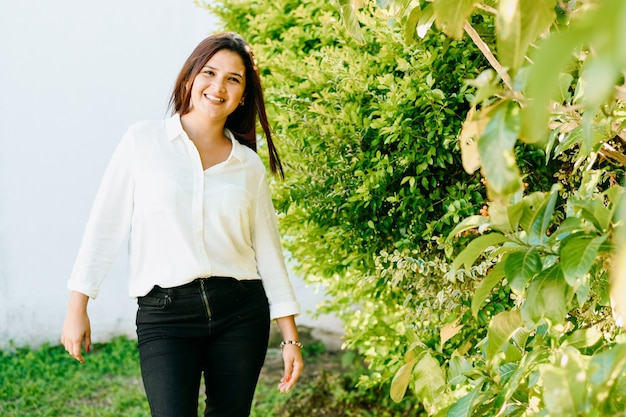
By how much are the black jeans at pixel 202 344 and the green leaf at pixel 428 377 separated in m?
0.65

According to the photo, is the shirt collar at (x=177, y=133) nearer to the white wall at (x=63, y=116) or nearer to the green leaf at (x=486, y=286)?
the green leaf at (x=486, y=286)

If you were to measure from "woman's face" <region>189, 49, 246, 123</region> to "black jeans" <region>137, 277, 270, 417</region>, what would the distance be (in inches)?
22.9

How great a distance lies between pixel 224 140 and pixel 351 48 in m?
0.83

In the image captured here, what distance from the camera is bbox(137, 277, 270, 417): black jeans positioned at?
2.26m

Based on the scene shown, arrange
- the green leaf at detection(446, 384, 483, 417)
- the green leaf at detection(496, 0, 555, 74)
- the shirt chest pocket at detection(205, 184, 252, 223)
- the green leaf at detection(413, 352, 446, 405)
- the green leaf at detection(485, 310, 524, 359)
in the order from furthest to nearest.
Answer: the shirt chest pocket at detection(205, 184, 252, 223) → the green leaf at detection(413, 352, 446, 405) → the green leaf at detection(485, 310, 524, 359) → the green leaf at detection(446, 384, 483, 417) → the green leaf at detection(496, 0, 555, 74)

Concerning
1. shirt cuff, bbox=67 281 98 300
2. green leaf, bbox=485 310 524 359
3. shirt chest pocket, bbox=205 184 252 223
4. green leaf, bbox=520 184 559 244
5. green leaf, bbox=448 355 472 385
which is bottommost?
green leaf, bbox=448 355 472 385

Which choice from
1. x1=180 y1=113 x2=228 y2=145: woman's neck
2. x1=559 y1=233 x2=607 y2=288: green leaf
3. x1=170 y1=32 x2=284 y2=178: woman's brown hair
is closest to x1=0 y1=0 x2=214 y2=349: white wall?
x1=170 y1=32 x2=284 y2=178: woman's brown hair

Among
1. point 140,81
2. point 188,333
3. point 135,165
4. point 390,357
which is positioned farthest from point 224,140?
point 140,81

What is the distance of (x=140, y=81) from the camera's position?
559 cm

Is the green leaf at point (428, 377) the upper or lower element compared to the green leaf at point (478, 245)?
lower

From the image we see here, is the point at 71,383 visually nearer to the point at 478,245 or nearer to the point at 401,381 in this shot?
the point at 401,381

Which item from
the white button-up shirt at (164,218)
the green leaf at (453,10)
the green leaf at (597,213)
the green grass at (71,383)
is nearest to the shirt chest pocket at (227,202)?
the white button-up shirt at (164,218)

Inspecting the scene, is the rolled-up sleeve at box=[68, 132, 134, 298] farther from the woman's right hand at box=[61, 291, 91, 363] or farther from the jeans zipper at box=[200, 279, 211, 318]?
the jeans zipper at box=[200, 279, 211, 318]

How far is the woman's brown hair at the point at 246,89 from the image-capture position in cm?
253
